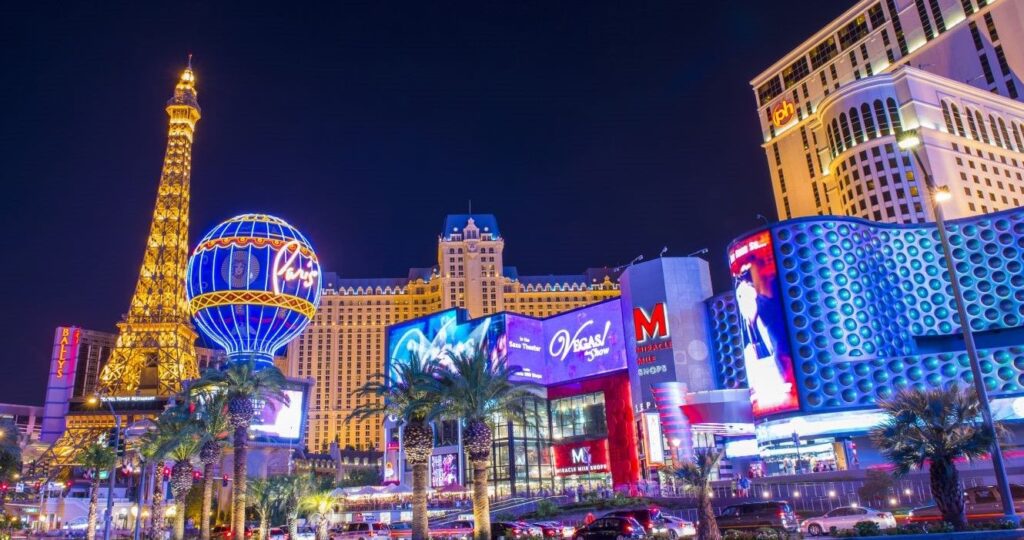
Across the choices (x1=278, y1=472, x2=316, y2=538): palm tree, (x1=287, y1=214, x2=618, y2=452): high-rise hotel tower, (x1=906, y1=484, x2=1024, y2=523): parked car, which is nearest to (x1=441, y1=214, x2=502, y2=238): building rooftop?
(x1=287, y1=214, x2=618, y2=452): high-rise hotel tower

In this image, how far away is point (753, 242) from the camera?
69000 mm

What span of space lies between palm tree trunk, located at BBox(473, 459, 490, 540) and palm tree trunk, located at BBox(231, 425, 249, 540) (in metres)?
12.9

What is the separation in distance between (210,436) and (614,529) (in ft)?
82.4

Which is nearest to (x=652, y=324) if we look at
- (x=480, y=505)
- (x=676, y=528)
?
(x=676, y=528)

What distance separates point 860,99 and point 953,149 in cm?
1531

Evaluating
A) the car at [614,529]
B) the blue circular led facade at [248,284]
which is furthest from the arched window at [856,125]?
the car at [614,529]

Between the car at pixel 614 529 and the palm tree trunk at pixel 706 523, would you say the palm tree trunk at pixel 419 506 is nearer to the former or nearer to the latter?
the car at pixel 614 529

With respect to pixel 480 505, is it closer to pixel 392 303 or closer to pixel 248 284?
pixel 248 284

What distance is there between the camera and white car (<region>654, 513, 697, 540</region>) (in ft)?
100

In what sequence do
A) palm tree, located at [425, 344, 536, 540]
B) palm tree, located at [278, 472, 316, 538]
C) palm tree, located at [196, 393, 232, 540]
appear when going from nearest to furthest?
palm tree, located at [425, 344, 536, 540] < palm tree, located at [196, 393, 232, 540] < palm tree, located at [278, 472, 316, 538]

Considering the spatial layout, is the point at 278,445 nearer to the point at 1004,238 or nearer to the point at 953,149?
the point at 1004,238

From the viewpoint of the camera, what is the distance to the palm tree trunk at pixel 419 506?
3316cm

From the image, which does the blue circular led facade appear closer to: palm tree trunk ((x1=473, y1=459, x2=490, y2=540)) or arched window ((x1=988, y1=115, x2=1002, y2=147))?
palm tree trunk ((x1=473, y1=459, x2=490, y2=540))

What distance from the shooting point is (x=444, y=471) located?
85.6 metres
